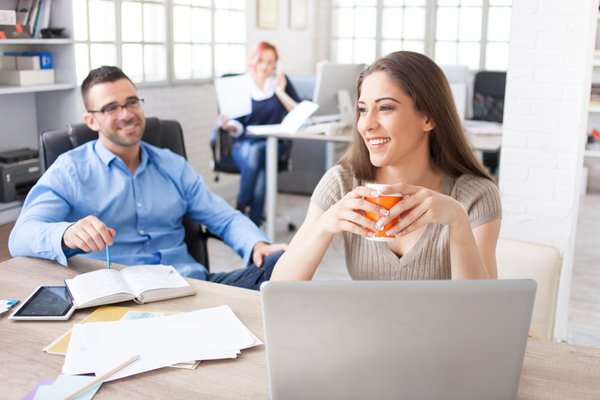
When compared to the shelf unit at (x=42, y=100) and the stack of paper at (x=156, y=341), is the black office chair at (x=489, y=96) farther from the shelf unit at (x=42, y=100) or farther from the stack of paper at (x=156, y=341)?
the stack of paper at (x=156, y=341)

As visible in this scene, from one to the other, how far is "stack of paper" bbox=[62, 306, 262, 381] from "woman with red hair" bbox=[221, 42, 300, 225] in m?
3.14

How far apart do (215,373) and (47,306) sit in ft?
1.60

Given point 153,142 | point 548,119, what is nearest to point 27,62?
point 153,142

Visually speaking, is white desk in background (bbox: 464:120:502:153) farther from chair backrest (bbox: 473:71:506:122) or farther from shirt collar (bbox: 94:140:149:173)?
shirt collar (bbox: 94:140:149:173)

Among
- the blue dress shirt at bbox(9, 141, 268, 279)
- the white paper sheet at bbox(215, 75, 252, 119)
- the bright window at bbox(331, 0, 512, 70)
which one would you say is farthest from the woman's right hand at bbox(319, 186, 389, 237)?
the bright window at bbox(331, 0, 512, 70)

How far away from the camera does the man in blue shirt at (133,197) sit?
7.04ft

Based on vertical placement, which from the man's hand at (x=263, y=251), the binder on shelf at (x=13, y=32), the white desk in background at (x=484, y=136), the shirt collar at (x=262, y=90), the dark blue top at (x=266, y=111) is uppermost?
the binder on shelf at (x=13, y=32)

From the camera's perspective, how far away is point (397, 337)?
100cm

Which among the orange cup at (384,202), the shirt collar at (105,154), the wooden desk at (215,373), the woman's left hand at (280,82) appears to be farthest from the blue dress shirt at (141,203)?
the woman's left hand at (280,82)

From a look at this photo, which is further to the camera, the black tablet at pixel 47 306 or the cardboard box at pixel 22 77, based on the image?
the cardboard box at pixel 22 77

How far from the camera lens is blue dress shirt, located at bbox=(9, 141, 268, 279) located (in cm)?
218

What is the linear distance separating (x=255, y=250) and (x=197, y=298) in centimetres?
55

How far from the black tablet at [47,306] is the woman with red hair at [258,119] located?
3.00 meters

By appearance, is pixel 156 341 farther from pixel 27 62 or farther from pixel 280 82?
pixel 280 82
